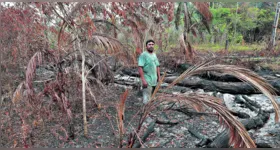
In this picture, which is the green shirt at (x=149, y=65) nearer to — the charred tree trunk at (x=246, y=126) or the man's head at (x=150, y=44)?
the man's head at (x=150, y=44)

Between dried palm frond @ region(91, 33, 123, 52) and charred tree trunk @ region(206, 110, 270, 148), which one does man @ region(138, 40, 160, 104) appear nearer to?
dried palm frond @ region(91, 33, 123, 52)

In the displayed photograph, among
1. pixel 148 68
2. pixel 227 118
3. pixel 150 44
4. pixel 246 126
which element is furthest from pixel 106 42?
pixel 246 126

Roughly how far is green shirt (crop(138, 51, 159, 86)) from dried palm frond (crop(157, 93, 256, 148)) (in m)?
1.95

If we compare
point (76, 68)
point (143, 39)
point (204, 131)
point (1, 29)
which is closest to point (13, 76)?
point (1, 29)

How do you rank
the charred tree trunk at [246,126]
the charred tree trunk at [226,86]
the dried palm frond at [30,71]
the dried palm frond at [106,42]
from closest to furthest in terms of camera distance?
the dried palm frond at [30,71] < the charred tree trunk at [246,126] < the dried palm frond at [106,42] < the charred tree trunk at [226,86]

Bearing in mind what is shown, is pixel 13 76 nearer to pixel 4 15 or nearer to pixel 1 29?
pixel 1 29

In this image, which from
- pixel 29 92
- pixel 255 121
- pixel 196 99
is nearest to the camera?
pixel 196 99

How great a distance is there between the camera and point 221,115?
1939mm

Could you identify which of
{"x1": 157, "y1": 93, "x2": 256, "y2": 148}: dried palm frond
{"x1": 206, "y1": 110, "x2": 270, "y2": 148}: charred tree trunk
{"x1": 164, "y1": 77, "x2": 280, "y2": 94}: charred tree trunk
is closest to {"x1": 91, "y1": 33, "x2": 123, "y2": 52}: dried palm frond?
{"x1": 157, "y1": 93, "x2": 256, "y2": 148}: dried palm frond

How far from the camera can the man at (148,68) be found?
4.12m

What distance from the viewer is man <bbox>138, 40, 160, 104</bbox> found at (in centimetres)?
412

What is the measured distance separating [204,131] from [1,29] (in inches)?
195

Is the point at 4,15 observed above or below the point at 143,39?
above

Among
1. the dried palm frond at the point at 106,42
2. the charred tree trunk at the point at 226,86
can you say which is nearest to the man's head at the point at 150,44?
the dried palm frond at the point at 106,42
